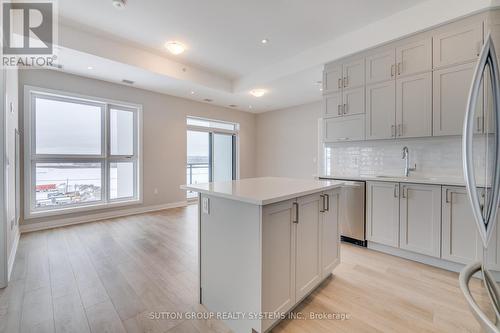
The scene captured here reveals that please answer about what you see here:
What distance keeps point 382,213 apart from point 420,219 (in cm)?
40

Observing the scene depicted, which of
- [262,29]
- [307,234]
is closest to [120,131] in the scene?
[262,29]

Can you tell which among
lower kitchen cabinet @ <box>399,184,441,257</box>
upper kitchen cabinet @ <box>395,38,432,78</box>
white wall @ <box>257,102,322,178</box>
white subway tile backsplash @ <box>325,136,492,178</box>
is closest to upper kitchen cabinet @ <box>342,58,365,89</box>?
upper kitchen cabinet @ <box>395,38,432,78</box>

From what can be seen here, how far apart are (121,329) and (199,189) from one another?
112 cm

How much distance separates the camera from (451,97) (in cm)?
268

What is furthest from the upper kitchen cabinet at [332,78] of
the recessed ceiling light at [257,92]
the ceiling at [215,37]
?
the recessed ceiling light at [257,92]

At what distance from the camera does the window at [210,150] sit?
20.9 ft

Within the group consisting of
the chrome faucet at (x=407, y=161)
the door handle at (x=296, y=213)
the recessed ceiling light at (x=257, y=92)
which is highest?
the recessed ceiling light at (x=257, y=92)

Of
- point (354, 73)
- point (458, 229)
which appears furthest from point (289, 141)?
point (458, 229)

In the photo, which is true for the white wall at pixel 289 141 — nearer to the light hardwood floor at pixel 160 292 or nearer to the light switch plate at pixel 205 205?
the light hardwood floor at pixel 160 292

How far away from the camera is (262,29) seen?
3.33 metres

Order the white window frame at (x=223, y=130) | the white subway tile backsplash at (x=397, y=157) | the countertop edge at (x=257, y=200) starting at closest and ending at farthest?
the countertop edge at (x=257, y=200) → the white subway tile backsplash at (x=397, y=157) → the white window frame at (x=223, y=130)

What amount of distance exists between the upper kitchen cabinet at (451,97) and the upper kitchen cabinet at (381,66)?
52cm

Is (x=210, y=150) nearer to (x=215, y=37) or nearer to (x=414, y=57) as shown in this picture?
(x=215, y=37)

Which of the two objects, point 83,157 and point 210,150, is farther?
point 210,150
